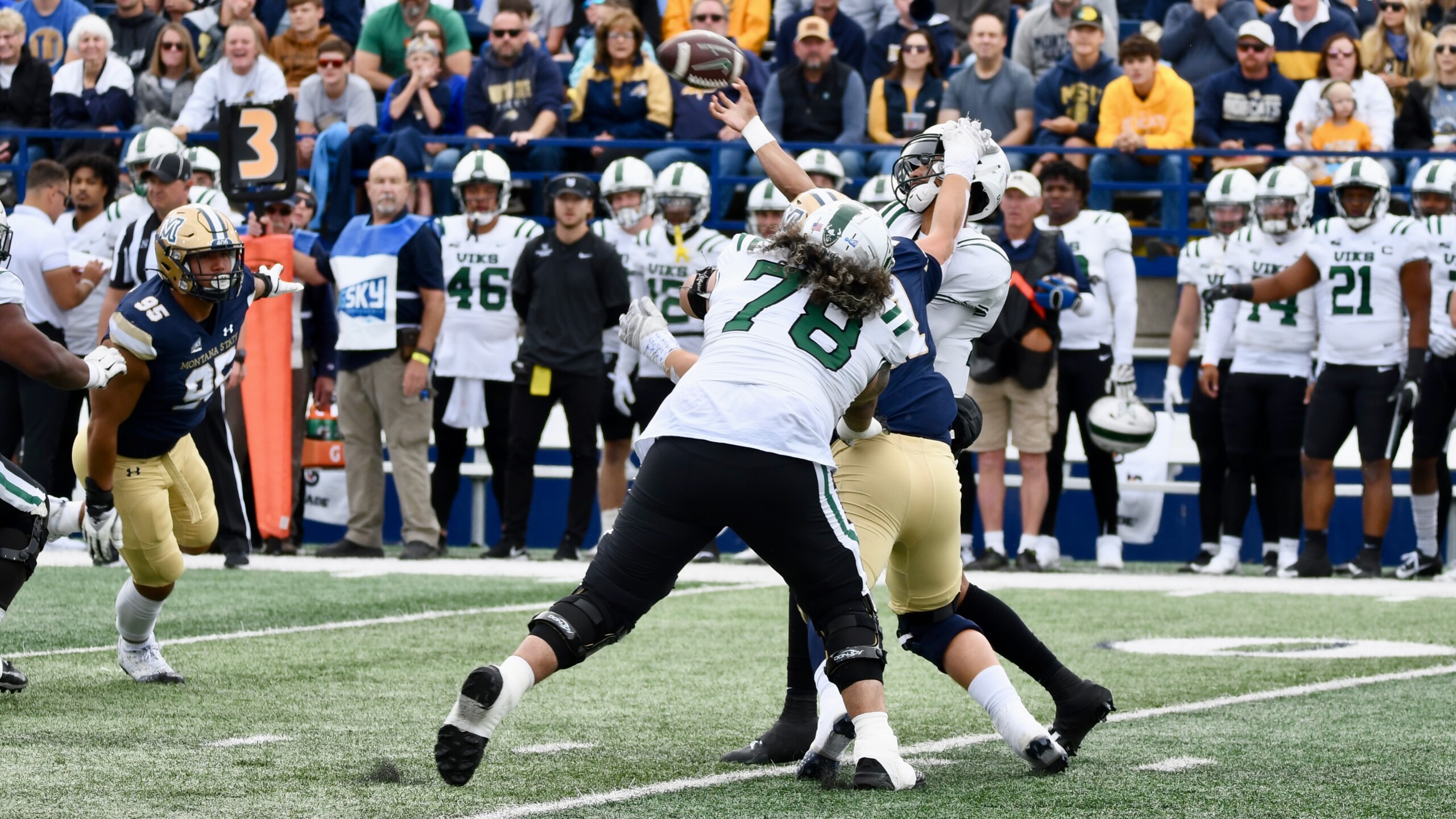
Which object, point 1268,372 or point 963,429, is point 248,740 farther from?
point 1268,372

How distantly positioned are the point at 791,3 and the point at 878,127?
178 cm

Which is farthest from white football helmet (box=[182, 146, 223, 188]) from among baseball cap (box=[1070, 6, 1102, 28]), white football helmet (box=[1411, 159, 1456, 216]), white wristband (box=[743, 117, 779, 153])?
white football helmet (box=[1411, 159, 1456, 216])

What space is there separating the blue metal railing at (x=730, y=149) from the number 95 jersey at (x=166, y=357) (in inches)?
267

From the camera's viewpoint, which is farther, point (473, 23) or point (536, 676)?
point (473, 23)

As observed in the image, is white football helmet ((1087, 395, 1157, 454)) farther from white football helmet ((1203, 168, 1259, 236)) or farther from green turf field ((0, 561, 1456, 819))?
green turf field ((0, 561, 1456, 819))

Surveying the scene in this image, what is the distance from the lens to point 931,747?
507 cm

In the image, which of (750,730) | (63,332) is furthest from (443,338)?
(750,730)

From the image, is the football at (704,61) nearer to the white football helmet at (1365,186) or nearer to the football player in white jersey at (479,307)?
the football player in white jersey at (479,307)

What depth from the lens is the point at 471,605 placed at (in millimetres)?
8500

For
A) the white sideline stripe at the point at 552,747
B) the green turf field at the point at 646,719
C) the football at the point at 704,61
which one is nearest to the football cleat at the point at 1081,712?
the green turf field at the point at 646,719

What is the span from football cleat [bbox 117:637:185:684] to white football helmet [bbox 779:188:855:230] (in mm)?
2815

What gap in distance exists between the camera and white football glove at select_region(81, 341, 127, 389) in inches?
218

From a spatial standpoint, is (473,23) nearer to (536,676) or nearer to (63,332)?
(63,332)

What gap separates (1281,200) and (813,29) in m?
3.77
